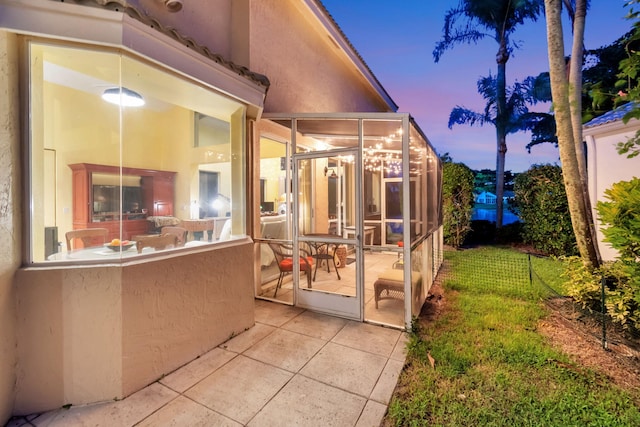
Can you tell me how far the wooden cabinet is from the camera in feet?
10.5

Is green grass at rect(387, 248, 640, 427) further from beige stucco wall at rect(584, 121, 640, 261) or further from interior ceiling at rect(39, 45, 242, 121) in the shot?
beige stucco wall at rect(584, 121, 640, 261)

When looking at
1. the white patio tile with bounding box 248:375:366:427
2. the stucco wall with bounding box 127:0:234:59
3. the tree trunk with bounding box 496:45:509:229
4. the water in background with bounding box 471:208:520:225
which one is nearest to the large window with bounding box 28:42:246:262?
the stucco wall with bounding box 127:0:234:59

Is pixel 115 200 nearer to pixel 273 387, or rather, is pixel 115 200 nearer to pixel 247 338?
pixel 247 338

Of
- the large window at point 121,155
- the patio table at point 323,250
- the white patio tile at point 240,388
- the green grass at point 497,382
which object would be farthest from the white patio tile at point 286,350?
the large window at point 121,155

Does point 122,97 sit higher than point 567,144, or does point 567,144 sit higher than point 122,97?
point 122,97

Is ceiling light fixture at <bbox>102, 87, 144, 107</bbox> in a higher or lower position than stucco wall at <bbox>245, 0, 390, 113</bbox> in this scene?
lower

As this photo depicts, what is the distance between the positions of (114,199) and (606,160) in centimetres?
1007

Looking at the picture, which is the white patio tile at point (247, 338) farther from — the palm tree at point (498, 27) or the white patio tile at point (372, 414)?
the palm tree at point (498, 27)

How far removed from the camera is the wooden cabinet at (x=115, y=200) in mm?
3207

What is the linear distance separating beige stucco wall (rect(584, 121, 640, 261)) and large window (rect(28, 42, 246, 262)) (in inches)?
321

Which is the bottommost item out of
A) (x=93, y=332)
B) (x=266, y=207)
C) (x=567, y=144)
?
(x=93, y=332)

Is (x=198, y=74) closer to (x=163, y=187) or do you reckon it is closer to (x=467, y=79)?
(x=163, y=187)

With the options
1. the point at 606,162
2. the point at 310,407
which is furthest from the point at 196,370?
the point at 606,162

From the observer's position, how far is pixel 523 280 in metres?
6.22
